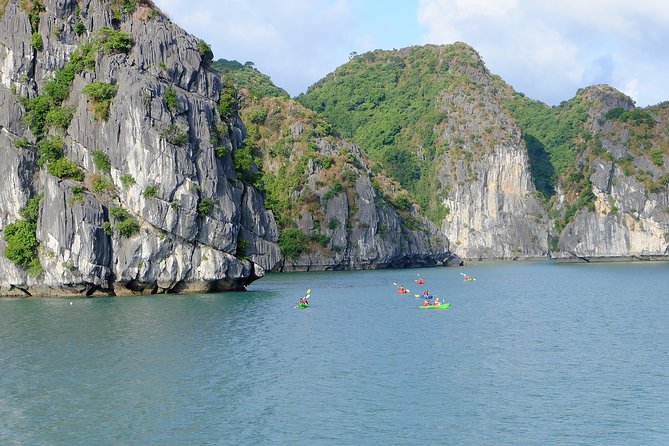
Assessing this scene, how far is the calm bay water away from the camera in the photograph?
1000 inches

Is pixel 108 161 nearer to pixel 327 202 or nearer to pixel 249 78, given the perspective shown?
pixel 327 202

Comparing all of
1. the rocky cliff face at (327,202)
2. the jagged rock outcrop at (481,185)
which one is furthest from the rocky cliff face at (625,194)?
the rocky cliff face at (327,202)

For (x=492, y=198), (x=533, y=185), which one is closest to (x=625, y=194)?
(x=533, y=185)

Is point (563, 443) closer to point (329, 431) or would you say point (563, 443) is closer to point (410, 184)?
point (329, 431)

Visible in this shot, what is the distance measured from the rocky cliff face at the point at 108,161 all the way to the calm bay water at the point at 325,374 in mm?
3591

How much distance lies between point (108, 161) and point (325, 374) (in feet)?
110

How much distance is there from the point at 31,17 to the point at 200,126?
54.5 ft

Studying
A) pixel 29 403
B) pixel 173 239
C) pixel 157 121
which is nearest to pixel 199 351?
pixel 29 403

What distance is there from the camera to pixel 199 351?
3766 cm

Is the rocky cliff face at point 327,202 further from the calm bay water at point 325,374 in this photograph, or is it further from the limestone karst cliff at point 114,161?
the calm bay water at point 325,374

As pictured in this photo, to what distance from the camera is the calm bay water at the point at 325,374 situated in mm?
25391

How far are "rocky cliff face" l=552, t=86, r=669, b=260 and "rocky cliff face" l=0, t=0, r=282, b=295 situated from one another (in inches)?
3880

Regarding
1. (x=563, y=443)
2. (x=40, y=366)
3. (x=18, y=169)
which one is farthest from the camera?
(x=18, y=169)

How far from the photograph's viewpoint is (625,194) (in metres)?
147
